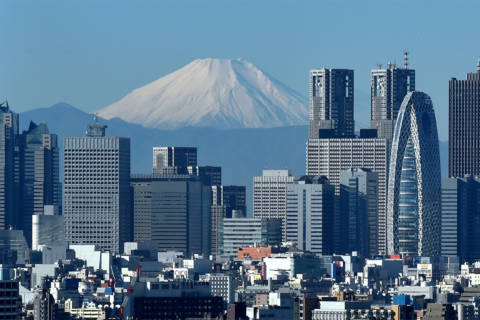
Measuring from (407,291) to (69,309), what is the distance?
132 ft

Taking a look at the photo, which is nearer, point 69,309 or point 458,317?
point 458,317

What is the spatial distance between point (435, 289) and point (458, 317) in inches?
2001

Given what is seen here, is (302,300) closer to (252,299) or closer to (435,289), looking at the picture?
(252,299)

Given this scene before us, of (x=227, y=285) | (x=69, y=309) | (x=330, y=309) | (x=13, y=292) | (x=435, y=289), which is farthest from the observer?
(x=435, y=289)

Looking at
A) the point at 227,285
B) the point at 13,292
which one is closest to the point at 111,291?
the point at 227,285

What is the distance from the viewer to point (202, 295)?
488ft

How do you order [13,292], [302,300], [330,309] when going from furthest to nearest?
1. [302,300]
2. [330,309]
3. [13,292]

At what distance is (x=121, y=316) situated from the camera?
477 feet

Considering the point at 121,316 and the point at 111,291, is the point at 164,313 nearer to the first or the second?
the point at 121,316

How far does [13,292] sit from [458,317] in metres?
43.0

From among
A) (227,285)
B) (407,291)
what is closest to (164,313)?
(227,285)

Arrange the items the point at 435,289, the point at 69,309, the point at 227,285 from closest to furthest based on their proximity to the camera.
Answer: the point at 69,309, the point at 227,285, the point at 435,289

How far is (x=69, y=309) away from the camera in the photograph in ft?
546

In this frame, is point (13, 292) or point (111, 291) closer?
point (13, 292)
